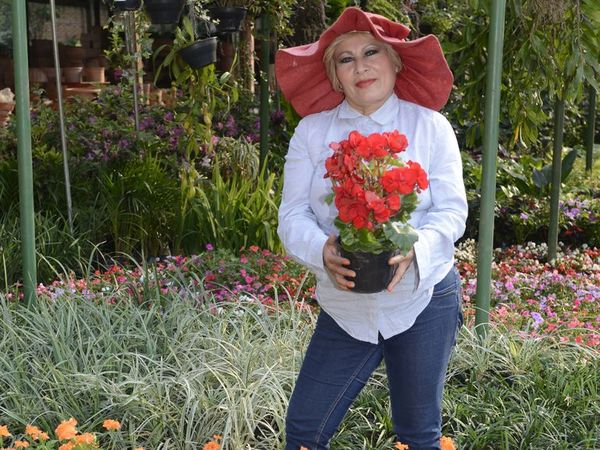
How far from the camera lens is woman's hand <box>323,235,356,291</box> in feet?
6.94

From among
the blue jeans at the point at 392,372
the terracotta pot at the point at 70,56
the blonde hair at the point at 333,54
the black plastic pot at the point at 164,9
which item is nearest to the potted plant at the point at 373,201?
the blue jeans at the point at 392,372

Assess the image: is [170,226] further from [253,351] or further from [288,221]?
[288,221]

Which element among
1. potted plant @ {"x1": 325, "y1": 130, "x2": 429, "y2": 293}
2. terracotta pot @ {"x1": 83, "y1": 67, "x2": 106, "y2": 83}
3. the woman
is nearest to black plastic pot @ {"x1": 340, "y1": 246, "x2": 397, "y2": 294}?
potted plant @ {"x1": 325, "y1": 130, "x2": 429, "y2": 293}

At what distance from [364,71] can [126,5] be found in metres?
3.24

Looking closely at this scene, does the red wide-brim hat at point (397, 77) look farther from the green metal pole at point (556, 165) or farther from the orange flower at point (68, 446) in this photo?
the green metal pole at point (556, 165)

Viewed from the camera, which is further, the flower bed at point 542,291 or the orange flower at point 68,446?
the flower bed at point 542,291

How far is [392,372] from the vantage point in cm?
237

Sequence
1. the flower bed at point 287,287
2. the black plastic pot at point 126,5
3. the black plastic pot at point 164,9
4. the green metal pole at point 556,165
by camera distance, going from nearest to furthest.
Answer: the flower bed at point 287,287 → the black plastic pot at point 164,9 → the black plastic pot at point 126,5 → the green metal pole at point 556,165

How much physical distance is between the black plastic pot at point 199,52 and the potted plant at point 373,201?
3.31 meters

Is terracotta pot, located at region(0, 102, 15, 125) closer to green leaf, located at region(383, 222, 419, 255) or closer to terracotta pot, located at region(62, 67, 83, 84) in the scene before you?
terracotta pot, located at region(62, 67, 83, 84)

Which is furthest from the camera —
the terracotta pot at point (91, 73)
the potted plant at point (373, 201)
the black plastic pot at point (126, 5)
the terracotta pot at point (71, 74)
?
the terracotta pot at point (91, 73)

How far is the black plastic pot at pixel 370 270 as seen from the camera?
209 centimetres

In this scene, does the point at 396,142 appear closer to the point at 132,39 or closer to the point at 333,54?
the point at 333,54

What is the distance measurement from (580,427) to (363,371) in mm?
1060
